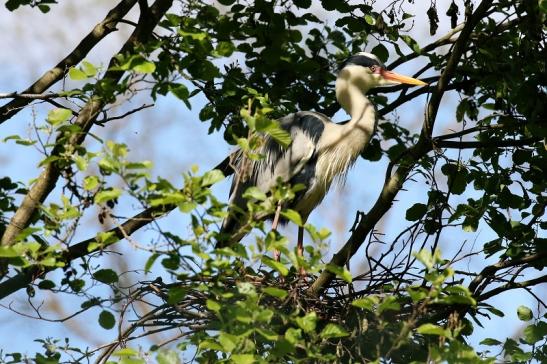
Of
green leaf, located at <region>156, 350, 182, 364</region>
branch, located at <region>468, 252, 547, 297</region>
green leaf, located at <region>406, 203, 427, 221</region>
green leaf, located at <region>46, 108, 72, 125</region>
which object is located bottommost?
green leaf, located at <region>156, 350, 182, 364</region>

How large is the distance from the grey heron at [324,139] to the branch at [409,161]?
4.17 feet

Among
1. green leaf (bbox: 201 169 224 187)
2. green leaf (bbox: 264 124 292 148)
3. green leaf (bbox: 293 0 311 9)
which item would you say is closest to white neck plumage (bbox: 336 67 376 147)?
green leaf (bbox: 293 0 311 9)

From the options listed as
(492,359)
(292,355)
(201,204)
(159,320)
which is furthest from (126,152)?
(159,320)

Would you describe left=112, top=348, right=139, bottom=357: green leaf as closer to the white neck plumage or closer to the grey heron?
the grey heron

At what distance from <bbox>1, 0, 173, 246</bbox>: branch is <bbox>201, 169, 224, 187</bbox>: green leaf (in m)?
0.77

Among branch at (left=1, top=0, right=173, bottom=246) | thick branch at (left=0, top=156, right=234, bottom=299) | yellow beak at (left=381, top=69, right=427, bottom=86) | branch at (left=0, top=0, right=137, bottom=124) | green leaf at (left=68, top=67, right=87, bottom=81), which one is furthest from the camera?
yellow beak at (left=381, top=69, right=427, bottom=86)

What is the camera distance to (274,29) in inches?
181

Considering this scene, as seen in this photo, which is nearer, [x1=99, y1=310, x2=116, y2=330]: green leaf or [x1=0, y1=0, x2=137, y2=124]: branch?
[x1=99, y1=310, x2=116, y2=330]: green leaf

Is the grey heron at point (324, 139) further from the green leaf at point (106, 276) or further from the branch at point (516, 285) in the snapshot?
the green leaf at point (106, 276)

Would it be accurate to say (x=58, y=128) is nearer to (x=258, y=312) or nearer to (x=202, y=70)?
(x=202, y=70)

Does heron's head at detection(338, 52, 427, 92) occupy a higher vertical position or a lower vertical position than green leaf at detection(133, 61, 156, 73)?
higher

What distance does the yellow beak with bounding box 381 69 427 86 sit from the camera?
5.57m

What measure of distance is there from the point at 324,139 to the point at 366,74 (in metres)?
0.44

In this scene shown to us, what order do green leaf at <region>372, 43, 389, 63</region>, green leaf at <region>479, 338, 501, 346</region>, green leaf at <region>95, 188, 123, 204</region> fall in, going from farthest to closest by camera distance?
1. green leaf at <region>372, 43, 389, 63</region>
2. green leaf at <region>479, 338, 501, 346</region>
3. green leaf at <region>95, 188, 123, 204</region>
